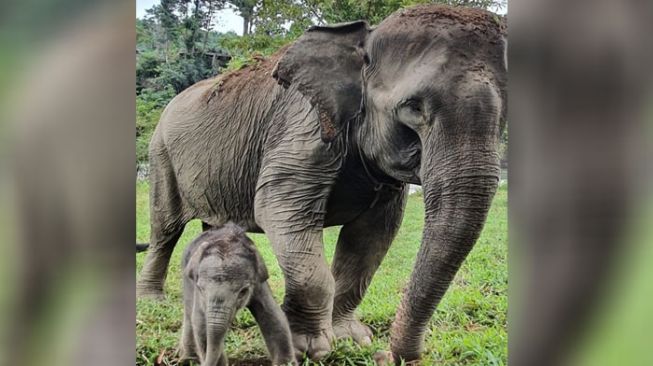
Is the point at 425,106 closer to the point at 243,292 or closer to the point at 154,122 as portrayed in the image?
the point at 243,292

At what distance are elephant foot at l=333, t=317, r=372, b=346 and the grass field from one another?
0.05 ft

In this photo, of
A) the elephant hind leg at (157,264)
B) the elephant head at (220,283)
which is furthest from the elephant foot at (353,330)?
the elephant hind leg at (157,264)

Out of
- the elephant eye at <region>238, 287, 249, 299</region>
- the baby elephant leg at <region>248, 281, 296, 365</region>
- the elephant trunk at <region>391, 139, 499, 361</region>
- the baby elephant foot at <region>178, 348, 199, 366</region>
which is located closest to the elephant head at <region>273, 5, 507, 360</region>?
the elephant trunk at <region>391, 139, 499, 361</region>

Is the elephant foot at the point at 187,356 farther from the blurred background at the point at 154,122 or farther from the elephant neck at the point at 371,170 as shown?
the elephant neck at the point at 371,170

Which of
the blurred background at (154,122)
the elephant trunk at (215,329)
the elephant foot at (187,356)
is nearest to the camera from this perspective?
the blurred background at (154,122)

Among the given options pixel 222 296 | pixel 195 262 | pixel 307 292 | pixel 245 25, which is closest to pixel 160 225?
pixel 195 262

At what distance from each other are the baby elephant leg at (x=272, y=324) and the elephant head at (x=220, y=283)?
0.02 metres

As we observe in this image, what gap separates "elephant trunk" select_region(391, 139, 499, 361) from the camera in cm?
147

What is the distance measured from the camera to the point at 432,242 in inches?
59.5

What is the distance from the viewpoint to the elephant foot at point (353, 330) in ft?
5.57

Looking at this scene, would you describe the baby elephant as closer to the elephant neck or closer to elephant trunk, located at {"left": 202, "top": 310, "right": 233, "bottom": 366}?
elephant trunk, located at {"left": 202, "top": 310, "right": 233, "bottom": 366}

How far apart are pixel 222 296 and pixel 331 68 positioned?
2.07 feet
